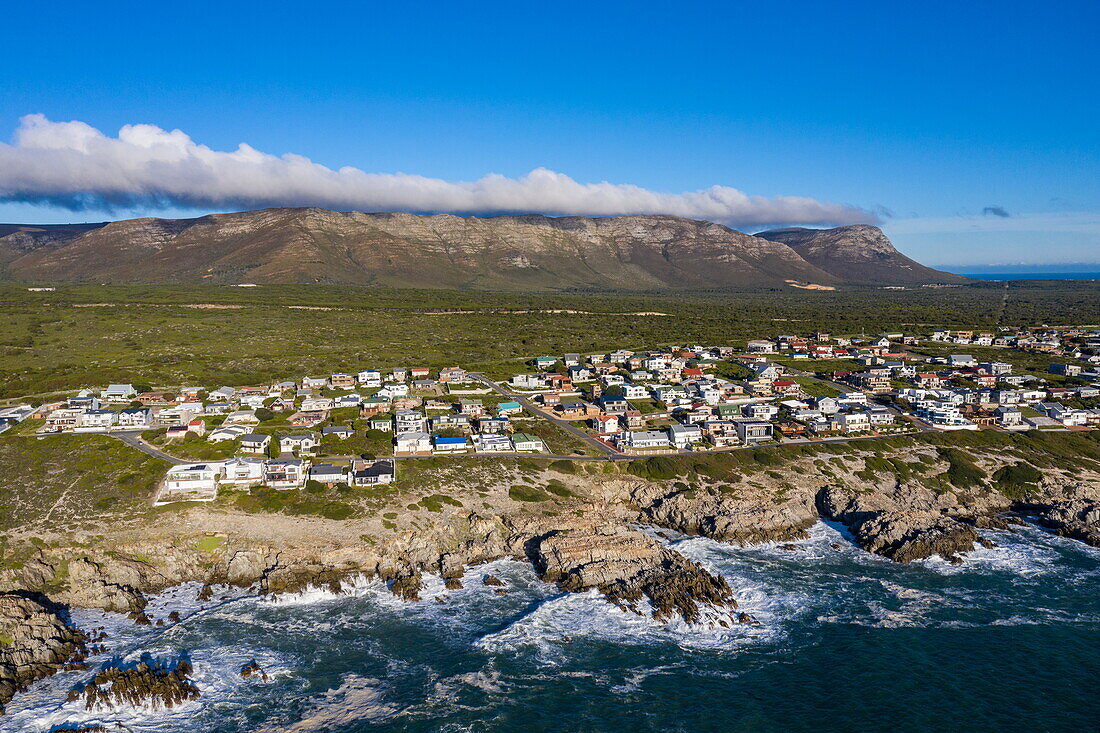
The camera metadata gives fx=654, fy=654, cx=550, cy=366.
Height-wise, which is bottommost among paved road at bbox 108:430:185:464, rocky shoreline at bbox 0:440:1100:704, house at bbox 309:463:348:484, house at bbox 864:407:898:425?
rocky shoreline at bbox 0:440:1100:704

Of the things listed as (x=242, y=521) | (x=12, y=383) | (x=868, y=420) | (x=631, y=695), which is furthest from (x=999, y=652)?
(x=12, y=383)

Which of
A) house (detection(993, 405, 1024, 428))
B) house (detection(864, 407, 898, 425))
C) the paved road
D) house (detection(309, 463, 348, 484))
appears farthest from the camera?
house (detection(993, 405, 1024, 428))

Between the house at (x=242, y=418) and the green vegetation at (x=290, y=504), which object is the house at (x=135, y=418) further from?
the green vegetation at (x=290, y=504)

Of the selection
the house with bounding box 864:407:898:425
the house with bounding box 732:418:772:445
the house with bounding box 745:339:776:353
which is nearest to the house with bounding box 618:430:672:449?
Answer: the house with bounding box 732:418:772:445

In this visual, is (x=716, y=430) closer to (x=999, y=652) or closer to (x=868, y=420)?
(x=868, y=420)

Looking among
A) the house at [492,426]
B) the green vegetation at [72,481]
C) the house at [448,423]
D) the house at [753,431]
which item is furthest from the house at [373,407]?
the house at [753,431]

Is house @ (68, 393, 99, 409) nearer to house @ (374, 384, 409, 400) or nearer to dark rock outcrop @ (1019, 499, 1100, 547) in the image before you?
house @ (374, 384, 409, 400)
